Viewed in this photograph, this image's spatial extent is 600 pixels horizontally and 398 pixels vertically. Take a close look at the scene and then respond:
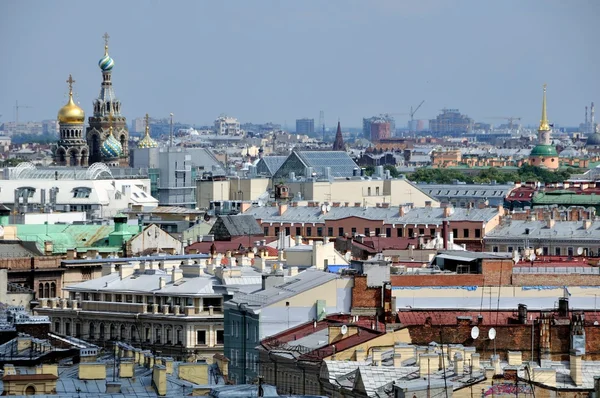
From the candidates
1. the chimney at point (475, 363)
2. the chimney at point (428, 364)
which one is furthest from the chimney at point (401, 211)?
the chimney at point (428, 364)

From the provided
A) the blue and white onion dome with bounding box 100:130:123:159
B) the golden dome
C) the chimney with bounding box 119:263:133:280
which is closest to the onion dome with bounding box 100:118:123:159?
the blue and white onion dome with bounding box 100:130:123:159

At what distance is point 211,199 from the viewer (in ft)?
356

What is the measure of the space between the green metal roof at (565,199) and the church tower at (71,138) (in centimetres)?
3481

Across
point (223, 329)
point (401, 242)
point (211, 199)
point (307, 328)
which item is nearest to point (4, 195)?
point (211, 199)

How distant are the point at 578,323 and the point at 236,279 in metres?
13.9

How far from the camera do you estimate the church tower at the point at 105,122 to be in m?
144

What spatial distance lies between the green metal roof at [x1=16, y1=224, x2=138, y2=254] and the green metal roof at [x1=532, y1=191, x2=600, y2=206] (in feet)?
132

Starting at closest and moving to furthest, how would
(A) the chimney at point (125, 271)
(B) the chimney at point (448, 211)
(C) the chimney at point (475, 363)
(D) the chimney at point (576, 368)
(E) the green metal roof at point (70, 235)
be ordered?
1. (C) the chimney at point (475, 363)
2. (D) the chimney at point (576, 368)
3. (A) the chimney at point (125, 271)
4. (E) the green metal roof at point (70, 235)
5. (B) the chimney at point (448, 211)

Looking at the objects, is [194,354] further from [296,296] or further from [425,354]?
[425,354]

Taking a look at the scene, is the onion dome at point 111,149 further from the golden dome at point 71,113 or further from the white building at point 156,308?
the white building at point 156,308

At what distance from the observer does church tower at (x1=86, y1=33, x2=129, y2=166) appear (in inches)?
5674

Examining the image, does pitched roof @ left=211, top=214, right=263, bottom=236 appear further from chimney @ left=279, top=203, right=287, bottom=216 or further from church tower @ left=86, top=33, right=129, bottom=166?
church tower @ left=86, top=33, right=129, bottom=166

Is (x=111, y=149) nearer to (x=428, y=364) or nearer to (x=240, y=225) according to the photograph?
(x=240, y=225)

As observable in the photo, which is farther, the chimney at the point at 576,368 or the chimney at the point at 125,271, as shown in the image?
the chimney at the point at 125,271
